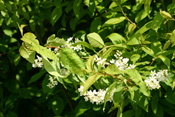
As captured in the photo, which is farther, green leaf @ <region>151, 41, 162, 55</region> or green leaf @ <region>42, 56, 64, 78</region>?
green leaf @ <region>151, 41, 162, 55</region>

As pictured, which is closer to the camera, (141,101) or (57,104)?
(141,101)

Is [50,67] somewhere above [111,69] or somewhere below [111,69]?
above

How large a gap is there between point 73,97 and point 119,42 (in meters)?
0.67

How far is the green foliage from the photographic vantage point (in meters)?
1.31

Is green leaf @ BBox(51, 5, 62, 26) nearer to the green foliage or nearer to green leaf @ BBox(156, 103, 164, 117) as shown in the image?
the green foliage

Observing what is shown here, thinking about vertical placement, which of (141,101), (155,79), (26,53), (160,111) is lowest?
(160,111)

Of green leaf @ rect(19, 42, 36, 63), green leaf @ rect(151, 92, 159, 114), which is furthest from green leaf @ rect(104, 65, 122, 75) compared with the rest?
green leaf @ rect(151, 92, 159, 114)

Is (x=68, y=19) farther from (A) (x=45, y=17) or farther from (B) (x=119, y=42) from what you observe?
(B) (x=119, y=42)

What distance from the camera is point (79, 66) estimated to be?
1.19 m

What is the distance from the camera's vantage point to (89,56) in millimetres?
1634

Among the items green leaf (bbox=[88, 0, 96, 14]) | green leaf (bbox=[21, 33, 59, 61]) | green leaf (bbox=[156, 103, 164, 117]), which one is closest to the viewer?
green leaf (bbox=[21, 33, 59, 61])

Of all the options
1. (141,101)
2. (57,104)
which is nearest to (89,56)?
(141,101)

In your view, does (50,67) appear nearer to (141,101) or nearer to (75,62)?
(75,62)

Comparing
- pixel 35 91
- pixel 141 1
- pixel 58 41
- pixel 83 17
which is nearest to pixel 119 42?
pixel 141 1
